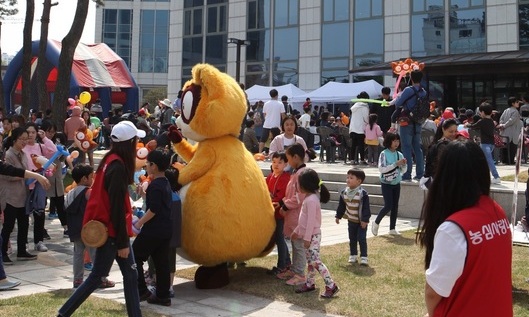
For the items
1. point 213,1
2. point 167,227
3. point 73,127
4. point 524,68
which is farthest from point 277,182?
point 213,1

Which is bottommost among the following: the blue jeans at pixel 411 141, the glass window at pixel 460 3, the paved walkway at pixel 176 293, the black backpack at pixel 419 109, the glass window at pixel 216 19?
the paved walkway at pixel 176 293

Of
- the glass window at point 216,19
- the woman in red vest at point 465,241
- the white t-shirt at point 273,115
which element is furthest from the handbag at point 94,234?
the glass window at point 216,19

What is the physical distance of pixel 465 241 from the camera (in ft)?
8.77

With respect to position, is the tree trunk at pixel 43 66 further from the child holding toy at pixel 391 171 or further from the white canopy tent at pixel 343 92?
the white canopy tent at pixel 343 92

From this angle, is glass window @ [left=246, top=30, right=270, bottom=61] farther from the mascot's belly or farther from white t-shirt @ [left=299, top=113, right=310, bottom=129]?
the mascot's belly

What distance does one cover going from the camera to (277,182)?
7.82m

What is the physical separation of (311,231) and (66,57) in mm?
8916

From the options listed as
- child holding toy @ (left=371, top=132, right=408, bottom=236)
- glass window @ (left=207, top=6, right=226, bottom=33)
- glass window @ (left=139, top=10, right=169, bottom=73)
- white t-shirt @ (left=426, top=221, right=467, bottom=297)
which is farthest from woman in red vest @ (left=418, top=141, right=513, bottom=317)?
glass window @ (left=139, top=10, right=169, bottom=73)

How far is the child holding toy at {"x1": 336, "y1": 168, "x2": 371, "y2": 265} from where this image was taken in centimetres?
806

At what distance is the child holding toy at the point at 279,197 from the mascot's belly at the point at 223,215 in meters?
0.51

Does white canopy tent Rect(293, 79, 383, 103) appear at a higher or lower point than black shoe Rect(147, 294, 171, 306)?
higher

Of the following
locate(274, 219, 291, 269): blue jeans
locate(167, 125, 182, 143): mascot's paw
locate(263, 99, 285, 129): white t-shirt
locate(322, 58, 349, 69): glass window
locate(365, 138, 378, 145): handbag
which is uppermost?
locate(322, 58, 349, 69): glass window

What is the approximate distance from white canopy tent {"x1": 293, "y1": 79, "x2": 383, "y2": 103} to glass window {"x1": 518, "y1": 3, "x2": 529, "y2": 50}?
790cm

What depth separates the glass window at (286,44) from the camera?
3566 cm
